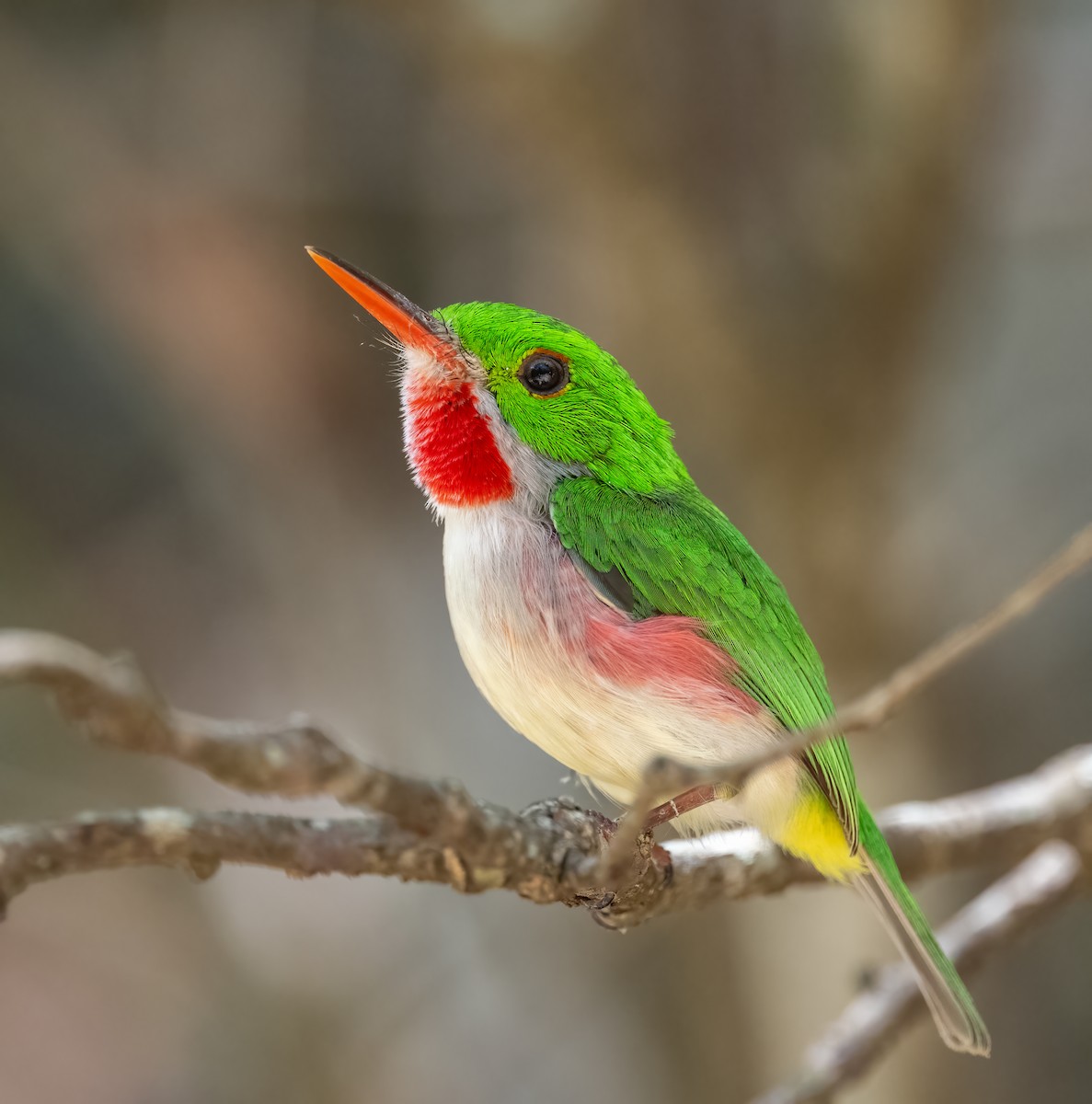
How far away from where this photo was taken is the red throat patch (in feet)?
5.55

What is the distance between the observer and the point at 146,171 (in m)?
4.17

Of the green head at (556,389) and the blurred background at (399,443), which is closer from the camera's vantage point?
the green head at (556,389)

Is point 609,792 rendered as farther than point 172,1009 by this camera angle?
No

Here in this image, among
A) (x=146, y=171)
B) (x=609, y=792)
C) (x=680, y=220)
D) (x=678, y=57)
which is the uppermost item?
(x=146, y=171)

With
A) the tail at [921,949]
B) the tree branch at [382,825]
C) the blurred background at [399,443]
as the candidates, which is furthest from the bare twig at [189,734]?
the blurred background at [399,443]

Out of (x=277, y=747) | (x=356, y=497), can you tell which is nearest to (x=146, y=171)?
(x=356, y=497)

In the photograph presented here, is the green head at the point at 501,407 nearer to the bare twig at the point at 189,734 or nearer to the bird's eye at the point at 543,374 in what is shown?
the bird's eye at the point at 543,374

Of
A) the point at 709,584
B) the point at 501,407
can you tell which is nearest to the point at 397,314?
the point at 501,407

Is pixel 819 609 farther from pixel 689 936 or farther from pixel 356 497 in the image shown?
pixel 356 497

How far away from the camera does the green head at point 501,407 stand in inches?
66.7

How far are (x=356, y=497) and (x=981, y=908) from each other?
290 centimetres

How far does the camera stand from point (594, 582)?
163 centimetres

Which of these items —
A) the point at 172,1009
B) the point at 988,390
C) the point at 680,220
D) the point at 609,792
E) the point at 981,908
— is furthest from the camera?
the point at 988,390

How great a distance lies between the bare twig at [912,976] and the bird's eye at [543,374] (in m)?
1.37
